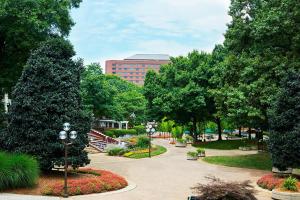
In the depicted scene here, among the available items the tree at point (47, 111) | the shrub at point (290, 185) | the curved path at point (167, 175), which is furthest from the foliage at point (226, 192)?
the tree at point (47, 111)

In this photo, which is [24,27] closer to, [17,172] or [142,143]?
[17,172]

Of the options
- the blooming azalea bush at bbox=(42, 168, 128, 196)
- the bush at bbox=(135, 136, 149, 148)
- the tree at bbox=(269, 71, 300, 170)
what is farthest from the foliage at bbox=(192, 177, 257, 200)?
the bush at bbox=(135, 136, 149, 148)

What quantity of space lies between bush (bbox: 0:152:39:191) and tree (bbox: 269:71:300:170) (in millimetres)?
13378

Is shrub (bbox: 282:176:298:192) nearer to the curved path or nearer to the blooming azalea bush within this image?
the curved path

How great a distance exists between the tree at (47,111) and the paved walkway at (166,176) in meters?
3.72

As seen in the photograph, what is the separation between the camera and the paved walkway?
66.9 ft

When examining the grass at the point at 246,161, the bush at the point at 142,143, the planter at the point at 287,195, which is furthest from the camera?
the bush at the point at 142,143

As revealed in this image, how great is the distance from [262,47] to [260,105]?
4.94 m

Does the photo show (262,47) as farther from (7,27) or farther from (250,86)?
(7,27)

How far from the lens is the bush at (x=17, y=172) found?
1969cm

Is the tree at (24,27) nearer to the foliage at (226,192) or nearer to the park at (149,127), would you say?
the park at (149,127)

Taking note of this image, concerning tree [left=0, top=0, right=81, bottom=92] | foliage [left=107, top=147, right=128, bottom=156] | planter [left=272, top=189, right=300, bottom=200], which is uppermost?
tree [left=0, top=0, right=81, bottom=92]

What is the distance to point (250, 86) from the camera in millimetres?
30203

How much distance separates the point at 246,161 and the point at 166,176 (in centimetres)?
1073
